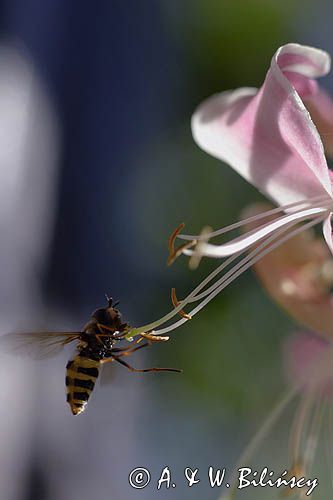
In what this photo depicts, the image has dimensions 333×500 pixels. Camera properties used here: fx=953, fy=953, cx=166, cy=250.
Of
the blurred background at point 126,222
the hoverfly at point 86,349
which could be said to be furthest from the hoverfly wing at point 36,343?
the blurred background at point 126,222

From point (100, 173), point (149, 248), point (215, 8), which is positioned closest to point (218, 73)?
point (215, 8)

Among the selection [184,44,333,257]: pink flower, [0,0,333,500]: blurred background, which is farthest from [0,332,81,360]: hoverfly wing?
[0,0,333,500]: blurred background

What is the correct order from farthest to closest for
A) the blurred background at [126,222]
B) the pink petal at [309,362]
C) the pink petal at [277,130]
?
the blurred background at [126,222] < the pink petal at [309,362] < the pink petal at [277,130]

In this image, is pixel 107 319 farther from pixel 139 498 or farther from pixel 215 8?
pixel 215 8

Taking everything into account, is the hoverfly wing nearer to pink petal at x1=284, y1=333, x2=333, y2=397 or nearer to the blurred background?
pink petal at x1=284, y1=333, x2=333, y2=397

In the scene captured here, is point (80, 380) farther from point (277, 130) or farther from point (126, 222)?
point (126, 222)

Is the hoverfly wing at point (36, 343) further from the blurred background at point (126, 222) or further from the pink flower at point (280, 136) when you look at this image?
the blurred background at point (126, 222)

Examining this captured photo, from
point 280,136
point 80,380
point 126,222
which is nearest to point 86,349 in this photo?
point 80,380
